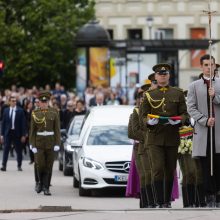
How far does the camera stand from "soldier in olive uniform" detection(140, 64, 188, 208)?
16359 millimetres

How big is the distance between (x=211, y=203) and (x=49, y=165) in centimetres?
755

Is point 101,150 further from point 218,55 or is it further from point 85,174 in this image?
point 218,55

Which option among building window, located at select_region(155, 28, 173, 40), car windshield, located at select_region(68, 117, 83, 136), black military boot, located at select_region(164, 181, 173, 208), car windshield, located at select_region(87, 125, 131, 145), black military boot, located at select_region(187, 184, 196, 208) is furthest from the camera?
building window, located at select_region(155, 28, 173, 40)

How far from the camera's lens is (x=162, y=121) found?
16375mm

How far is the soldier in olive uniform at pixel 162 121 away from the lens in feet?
53.7

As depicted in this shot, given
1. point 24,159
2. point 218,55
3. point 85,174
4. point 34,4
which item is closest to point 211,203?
point 85,174

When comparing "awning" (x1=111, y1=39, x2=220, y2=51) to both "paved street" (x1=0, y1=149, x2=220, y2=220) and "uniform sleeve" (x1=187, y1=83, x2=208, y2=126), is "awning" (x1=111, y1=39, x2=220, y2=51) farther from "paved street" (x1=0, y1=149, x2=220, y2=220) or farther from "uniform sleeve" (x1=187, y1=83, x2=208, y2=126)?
"uniform sleeve" (x1=187, y1=83, x2=208, y2=126)

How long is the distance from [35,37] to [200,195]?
2029 inches

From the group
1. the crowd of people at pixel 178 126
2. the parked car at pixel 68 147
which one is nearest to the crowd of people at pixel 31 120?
the parked car at pixel 68 147

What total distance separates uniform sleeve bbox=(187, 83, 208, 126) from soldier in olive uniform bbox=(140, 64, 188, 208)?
9 cm

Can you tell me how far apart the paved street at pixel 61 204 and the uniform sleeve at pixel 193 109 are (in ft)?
3.74

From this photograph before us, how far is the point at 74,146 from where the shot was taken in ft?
77.7

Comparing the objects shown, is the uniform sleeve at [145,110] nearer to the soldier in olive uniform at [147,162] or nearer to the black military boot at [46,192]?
the soldier in olive uniform at [147,162]

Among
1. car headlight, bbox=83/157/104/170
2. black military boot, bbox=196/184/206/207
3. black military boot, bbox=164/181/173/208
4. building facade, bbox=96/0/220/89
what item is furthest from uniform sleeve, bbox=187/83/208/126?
building facade, bbox=96/0/220/89
